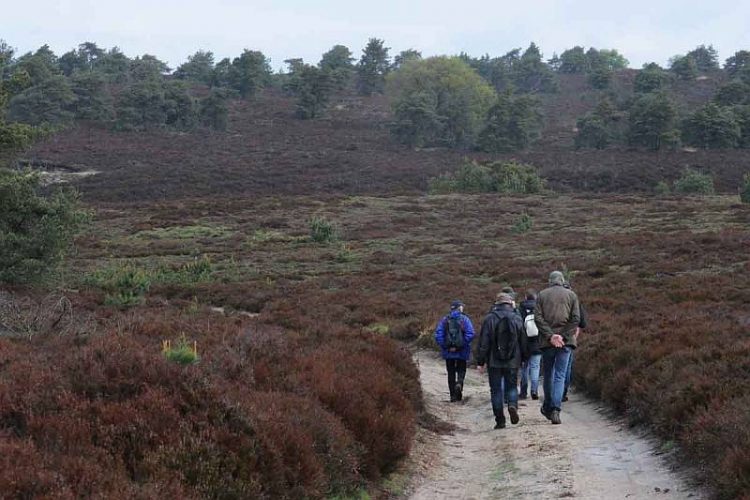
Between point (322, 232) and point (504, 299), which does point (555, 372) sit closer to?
point (504, 299)

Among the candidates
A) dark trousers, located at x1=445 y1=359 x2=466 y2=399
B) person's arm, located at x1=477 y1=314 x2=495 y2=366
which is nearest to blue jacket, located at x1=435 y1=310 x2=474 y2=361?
dark trousers, located at x1=445 y1=359 x2=466 y2=399

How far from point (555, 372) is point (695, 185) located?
46806 millimetres

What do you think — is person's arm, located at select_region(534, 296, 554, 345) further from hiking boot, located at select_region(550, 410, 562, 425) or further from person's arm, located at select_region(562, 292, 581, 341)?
hiking boot, located at select_region(550, 410, 562, 425)

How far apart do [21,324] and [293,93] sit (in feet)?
283

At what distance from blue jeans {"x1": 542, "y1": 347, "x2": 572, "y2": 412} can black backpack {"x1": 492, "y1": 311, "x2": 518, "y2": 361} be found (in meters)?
0.46

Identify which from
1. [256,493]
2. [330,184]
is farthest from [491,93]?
[256,493]

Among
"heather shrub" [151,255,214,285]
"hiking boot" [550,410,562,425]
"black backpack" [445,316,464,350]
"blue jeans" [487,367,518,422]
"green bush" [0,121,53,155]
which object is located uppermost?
"green bush" [0,121,53,155]

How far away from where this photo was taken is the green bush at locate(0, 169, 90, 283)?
1909 cm

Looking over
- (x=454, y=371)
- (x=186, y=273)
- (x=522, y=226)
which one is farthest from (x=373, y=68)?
(x=454, y=371)

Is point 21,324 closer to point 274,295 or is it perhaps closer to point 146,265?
point 274,295

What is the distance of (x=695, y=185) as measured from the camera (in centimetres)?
5128

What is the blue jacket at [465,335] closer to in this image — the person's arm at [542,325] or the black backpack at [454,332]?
the black backpack at [454,332]

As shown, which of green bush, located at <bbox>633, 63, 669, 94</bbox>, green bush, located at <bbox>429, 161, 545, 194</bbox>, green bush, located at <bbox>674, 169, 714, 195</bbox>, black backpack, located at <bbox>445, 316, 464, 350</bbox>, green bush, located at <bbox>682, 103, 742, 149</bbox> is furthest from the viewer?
green bush, located at <bbox>633, 63, 669, 94</bbox>

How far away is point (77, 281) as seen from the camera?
23.9 m
